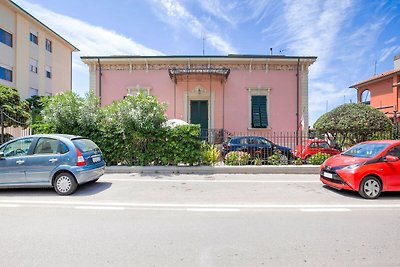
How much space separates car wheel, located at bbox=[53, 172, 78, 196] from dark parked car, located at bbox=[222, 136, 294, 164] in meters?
6.81

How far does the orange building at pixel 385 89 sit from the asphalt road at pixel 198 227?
20861mm

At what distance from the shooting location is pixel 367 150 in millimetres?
6750

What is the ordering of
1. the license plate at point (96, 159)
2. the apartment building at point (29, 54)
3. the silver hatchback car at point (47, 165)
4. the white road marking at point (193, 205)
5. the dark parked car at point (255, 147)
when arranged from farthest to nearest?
1. the apartment building at point (29, 54)
2. the dark parked car at point (255, 147)
3. the license plate at point (96, 159)
4. the silver hatchback car at point (47, 165)
5. the white road marking at point (193, 205)

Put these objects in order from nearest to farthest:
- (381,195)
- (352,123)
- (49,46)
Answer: (381,195) < (352,123) < (49,46)

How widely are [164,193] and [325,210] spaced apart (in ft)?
12.9

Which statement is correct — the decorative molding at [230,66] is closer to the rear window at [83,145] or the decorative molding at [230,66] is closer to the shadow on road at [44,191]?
the rear window at [83,145]

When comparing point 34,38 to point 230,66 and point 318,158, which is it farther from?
point 318,158

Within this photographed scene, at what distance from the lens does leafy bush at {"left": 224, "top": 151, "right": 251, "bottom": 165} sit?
34.5 ft

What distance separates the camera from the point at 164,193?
667 centimetres

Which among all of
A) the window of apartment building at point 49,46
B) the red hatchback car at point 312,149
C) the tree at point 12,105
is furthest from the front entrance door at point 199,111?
the window of apartment building at point 49,46

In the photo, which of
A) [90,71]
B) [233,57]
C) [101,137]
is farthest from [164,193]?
[90,71]

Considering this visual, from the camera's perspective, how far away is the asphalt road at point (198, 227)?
319 cm

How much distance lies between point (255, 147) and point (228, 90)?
6942mm

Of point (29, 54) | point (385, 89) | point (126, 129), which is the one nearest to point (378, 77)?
point (385, 89)
